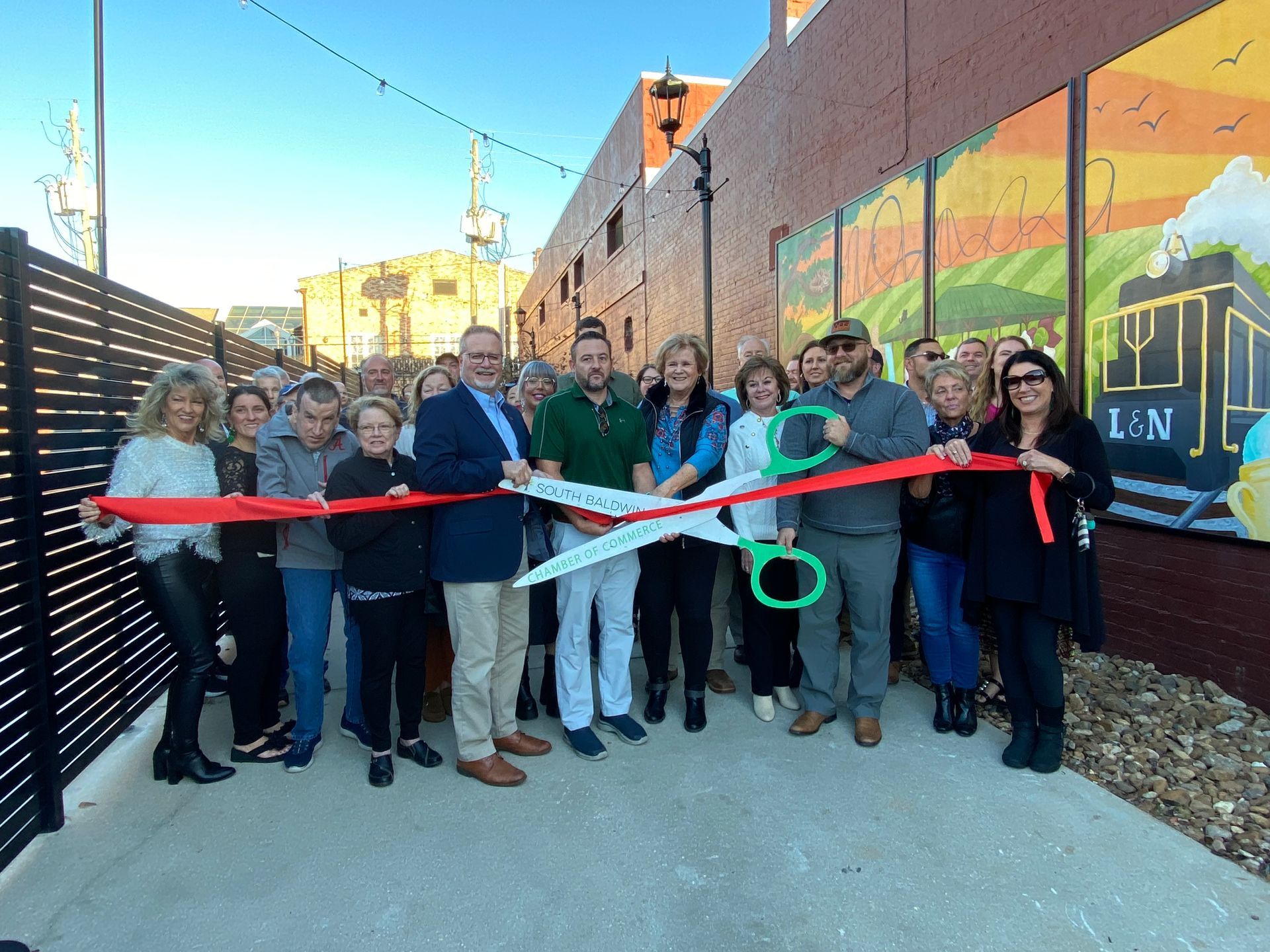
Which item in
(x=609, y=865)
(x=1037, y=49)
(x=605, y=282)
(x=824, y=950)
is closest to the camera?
(x=824, y=950)

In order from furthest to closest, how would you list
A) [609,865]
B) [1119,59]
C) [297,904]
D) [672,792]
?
[1119,59] → [672,792] → [609,865] → [297,904]

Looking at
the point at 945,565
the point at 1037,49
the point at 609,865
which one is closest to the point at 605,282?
the point at 1037,49

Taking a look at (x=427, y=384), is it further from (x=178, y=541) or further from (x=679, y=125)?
(x=679, y=125)

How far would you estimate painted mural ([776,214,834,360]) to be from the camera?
7.95m

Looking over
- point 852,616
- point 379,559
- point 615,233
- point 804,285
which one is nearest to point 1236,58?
point 852,616

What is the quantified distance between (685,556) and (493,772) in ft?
4.61

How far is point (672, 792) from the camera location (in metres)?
3.26

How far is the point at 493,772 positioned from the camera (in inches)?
132

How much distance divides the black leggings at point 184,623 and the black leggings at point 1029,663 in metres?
3.72

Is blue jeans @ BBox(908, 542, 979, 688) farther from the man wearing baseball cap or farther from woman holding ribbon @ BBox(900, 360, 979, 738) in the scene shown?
the man wearing baseball cap

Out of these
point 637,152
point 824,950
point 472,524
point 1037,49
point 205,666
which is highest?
point 637,152

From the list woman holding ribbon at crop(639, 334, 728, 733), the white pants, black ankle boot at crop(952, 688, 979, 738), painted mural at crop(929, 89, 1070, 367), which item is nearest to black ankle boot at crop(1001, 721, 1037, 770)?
black ankle boot at crop(952, 688, 979, 738)

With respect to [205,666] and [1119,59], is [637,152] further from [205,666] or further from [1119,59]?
[205,666]

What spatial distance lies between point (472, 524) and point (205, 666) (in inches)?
54.9
